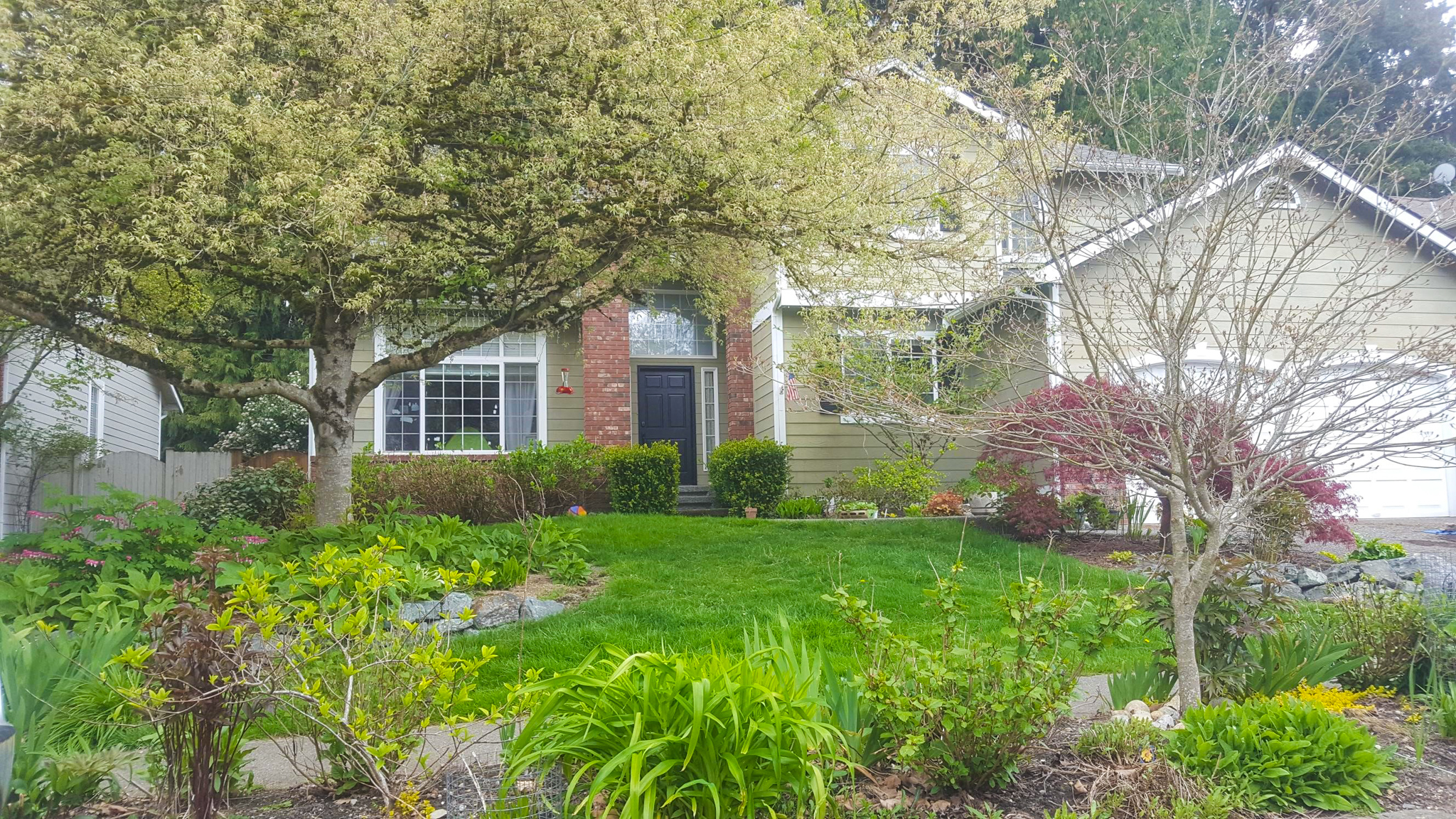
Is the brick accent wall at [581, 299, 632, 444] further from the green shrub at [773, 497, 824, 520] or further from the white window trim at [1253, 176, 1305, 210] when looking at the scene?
the white window trim at [1253, 176, 1305, 210]

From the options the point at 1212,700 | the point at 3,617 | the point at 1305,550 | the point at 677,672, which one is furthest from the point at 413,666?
the point at 1305,550

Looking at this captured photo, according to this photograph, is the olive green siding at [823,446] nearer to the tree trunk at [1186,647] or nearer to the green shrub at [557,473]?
the green shrub at [557,473]

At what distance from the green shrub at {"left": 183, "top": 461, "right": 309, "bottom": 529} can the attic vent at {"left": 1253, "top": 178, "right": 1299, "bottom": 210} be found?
10.9 metres

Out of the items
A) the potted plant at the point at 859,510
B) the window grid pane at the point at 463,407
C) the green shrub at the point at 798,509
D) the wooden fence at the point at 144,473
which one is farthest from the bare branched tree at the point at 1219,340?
the wooden fence at the point at 144,473

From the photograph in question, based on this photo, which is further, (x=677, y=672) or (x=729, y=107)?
(x=729, y=107)

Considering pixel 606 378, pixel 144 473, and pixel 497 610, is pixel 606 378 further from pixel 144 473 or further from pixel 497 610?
pixel 497 610

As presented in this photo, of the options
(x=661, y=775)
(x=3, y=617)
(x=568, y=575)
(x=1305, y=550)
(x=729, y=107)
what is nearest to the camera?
(x=661, y=775)

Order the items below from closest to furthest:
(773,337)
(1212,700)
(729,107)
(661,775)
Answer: (661,775), (1212,700), (729,107), (773,337)

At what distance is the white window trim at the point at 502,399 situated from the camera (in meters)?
14.2

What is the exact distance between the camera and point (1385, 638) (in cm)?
540

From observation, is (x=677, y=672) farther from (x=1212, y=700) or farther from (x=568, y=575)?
(x=568, y=575)

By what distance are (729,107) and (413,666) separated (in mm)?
5809

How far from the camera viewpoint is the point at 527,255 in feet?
30.0

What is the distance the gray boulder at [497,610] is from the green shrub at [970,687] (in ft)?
13.8
